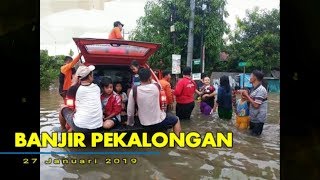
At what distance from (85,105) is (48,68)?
427 millimetres

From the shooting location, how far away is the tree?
286 cm

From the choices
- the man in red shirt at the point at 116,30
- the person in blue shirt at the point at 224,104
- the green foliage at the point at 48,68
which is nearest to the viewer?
the green foliage at the point at 48,68

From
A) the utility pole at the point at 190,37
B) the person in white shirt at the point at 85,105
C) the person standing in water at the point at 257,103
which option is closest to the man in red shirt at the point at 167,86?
the utility pole at the point at 190,37

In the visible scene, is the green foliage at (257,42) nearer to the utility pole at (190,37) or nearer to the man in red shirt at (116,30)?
the utility pole at (190,37)

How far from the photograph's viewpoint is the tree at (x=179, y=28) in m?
2.86

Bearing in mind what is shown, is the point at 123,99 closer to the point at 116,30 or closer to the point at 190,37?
the point at 116,30

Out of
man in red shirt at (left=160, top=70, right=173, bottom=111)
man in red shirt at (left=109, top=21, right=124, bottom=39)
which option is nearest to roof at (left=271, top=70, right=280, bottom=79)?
man in red shirt at (left=160, top=70, right=173, bottom=111)

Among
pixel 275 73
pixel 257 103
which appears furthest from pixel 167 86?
pixel 275 73

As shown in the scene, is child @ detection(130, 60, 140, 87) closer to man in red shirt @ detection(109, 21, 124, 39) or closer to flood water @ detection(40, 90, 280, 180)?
man in red shirt @ detection(109, 21, 124, 39)

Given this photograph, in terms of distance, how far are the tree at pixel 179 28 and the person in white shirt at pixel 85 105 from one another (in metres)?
0.51

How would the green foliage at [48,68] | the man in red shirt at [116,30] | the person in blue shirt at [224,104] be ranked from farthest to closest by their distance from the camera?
the person in blue shirt at [224,104] → the man in red shirt at [116,30] → the green foliage at [48,68]
